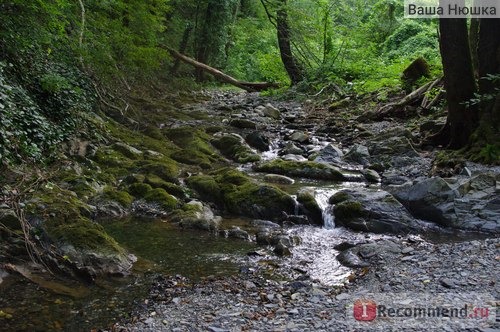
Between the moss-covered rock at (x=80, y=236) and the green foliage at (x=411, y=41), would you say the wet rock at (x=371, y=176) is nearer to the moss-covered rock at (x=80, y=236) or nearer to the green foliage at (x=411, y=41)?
the moss-covered rock at (x=80, y=236)

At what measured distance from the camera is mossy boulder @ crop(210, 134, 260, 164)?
10.8m

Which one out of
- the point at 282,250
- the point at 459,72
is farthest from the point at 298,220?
the point at 459,72

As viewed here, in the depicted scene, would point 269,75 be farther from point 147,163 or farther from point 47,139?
point 47,139

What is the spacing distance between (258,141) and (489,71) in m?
5.69

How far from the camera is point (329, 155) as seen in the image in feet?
34.1

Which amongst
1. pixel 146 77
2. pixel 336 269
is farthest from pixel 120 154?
pixel 146 77

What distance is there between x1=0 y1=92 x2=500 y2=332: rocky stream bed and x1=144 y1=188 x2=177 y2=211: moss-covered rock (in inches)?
1.5

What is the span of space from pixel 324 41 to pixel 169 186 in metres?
13.3

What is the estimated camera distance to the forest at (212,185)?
14.5ft

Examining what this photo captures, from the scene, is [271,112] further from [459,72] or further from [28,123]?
[28,123]

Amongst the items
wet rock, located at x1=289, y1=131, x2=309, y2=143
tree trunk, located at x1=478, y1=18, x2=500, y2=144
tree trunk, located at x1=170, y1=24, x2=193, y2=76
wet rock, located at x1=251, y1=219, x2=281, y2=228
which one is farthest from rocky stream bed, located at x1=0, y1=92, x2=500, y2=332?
tree trunk, located at x1=170, y1=24, x2=193, y2=76

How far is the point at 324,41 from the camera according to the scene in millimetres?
19000

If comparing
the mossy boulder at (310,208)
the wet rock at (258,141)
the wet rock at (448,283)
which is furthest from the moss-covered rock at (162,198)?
the wet rock at (258,141)

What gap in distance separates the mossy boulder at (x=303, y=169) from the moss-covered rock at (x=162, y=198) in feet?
9.15
